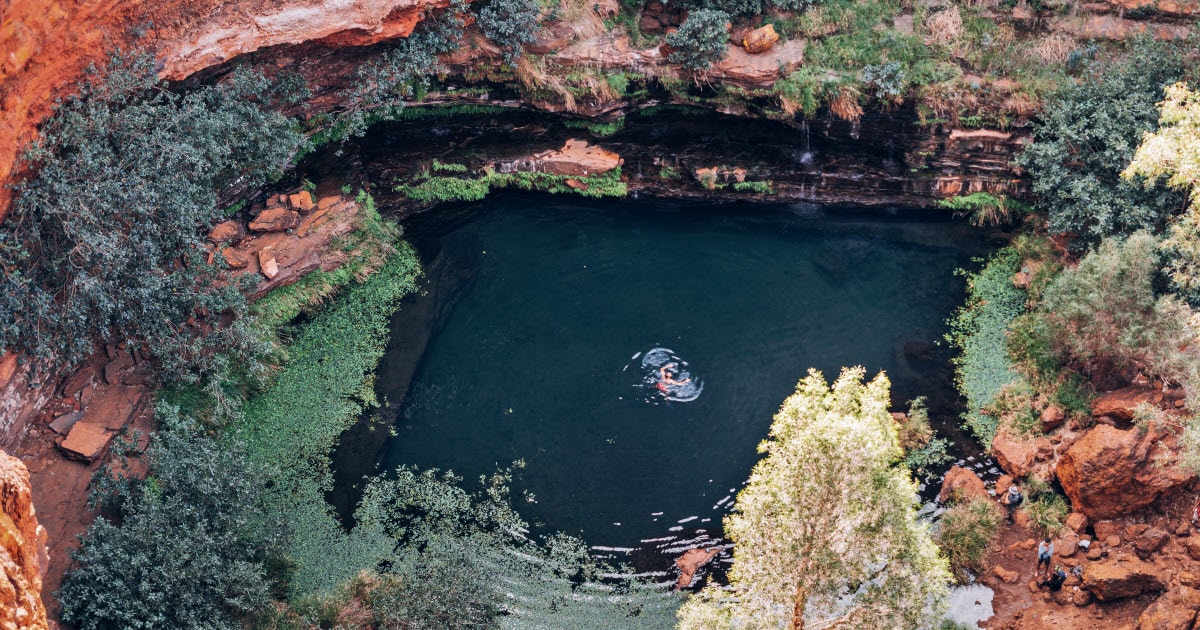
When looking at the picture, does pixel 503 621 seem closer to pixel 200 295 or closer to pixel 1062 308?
pixel 200 295

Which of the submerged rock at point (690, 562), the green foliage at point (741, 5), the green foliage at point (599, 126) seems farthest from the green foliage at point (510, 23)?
the submerged rock at point (690, 562)

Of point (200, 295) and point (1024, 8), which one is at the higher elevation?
point (1024, 8)

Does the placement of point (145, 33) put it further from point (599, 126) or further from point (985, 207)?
point (985, 207)

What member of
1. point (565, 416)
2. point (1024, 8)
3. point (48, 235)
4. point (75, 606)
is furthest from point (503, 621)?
point (1024, 8)

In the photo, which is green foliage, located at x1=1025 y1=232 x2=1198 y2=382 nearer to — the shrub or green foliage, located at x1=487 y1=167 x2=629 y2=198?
the shrub

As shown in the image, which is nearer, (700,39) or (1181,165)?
(1181,165)

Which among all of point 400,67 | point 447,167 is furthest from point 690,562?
point 400,67
